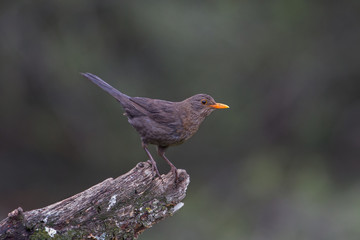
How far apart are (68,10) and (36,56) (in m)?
0.94

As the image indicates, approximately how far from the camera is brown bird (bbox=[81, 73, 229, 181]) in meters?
5.66

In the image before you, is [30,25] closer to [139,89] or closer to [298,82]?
[139,89]

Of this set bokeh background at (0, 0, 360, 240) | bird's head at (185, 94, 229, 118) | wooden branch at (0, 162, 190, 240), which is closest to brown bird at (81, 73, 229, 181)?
bird's head at (185, 94, 229, 118)

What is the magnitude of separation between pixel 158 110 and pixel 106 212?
1.68 m

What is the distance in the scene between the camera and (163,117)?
5.79m

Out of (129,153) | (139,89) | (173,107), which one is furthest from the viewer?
(129,153)

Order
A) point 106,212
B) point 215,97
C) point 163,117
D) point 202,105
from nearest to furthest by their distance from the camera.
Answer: point 106,212 → point 163,117 → point 202,105 → point 215,97

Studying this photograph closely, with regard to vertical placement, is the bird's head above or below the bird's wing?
below

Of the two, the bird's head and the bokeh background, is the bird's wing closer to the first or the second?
the bird's head

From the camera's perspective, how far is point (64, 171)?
12.7 meters

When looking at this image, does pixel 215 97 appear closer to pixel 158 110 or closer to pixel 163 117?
pixel 158 110

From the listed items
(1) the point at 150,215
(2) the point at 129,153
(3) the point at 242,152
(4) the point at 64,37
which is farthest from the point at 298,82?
(1) the point at 150,215

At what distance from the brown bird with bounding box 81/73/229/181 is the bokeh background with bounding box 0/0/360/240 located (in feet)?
13.6

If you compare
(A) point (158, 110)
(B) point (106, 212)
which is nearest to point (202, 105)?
(A) point (158, 110)
